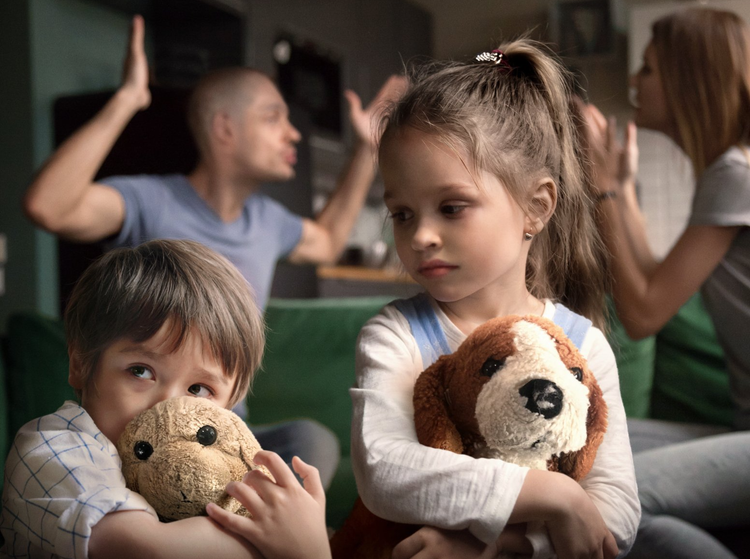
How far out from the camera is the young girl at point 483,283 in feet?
1.24

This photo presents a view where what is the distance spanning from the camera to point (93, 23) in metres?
2.32

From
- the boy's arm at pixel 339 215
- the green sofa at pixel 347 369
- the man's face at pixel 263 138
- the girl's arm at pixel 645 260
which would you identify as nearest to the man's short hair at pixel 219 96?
the man's face at pixel 263 138

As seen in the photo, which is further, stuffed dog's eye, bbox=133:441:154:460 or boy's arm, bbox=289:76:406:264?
boy's arm, bbox=289:76:406:264

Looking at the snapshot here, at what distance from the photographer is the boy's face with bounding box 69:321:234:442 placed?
1.24 ft

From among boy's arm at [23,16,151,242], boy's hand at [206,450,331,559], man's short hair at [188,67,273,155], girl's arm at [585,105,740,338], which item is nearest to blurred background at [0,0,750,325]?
man's short hair at [188,67,273,155]

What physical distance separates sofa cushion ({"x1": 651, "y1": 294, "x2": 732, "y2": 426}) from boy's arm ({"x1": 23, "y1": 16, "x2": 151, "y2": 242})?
0.99m

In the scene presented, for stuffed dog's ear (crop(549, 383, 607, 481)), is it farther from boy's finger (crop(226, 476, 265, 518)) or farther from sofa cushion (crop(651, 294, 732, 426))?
sofa cushion (crop(651, 294, 732, 426))

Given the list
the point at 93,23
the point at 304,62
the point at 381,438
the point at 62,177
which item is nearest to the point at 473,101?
the point at 381,438

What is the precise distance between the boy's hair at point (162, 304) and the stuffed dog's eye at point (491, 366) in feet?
0.46

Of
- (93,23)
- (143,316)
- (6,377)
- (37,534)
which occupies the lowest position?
(6,377)

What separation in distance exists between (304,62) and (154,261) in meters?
2.75

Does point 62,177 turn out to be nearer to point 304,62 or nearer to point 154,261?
point 154,261

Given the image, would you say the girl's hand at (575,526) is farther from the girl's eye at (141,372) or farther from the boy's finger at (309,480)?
the girl's eye at (141,372)

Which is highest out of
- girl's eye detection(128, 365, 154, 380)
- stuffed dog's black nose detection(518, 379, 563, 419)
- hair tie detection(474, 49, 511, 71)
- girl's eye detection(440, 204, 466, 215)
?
hair tie detection(474, 49, 511, 71)
